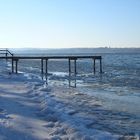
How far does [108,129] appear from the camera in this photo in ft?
44.5

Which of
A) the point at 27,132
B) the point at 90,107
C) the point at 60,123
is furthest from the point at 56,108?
the point at 27,132

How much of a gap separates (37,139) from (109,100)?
10331 millimetres

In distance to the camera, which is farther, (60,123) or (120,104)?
(120,104)

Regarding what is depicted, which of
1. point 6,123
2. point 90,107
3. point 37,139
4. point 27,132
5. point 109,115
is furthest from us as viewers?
point 90,107

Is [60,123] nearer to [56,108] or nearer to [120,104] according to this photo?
[56,108]

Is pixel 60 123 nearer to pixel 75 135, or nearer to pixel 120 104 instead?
pixel 75 135

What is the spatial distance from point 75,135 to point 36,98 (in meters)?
8.35

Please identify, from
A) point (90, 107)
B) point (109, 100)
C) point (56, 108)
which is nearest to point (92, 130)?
point (56, 108)

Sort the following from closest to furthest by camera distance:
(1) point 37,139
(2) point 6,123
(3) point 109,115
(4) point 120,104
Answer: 1. (1) point 37,139
2. (2) point 6,123
3. (3) point 109,115
4. (4) point 120,104

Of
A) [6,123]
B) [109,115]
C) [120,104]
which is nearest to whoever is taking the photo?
[6,123]

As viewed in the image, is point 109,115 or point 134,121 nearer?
point 134,121

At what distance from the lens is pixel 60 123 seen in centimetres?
1355

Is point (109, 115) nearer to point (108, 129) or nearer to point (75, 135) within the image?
point (108, 129)

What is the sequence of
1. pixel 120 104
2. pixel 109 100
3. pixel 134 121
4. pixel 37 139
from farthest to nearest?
pixel 109 100
pixel 120 104
pixel 134 121
pixel 37 139
